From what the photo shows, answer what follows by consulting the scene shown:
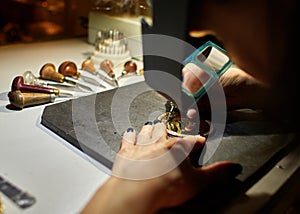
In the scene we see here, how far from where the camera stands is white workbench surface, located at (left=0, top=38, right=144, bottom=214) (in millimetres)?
498

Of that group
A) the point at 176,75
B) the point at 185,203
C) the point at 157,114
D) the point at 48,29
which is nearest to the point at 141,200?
the point at 185,203

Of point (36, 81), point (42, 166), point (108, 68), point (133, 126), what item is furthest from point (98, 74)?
point (42, 166)

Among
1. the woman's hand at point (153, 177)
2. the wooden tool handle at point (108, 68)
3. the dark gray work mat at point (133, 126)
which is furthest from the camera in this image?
the wooden tool handle at point (108, 68)

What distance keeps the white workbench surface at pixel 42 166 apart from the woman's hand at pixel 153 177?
57mm

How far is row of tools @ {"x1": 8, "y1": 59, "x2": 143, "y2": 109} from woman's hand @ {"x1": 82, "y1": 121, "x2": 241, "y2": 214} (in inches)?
12.6

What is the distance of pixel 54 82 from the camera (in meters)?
0.93

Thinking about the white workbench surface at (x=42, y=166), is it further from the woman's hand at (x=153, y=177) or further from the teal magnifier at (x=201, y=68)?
the teal magnifier at (x=201, y=68)

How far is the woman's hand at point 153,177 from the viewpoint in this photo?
0.43 meters

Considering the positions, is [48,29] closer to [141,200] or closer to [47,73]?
[47,73]

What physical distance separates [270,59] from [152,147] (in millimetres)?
242

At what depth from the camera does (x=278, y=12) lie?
0.36 meters

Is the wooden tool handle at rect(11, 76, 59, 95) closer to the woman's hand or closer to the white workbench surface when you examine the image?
the white workbench surface

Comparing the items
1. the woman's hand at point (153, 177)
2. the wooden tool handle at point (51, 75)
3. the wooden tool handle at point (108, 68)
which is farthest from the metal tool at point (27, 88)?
the woman's hand at point (153, 177)

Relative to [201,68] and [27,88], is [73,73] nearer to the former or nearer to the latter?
[27,88]
